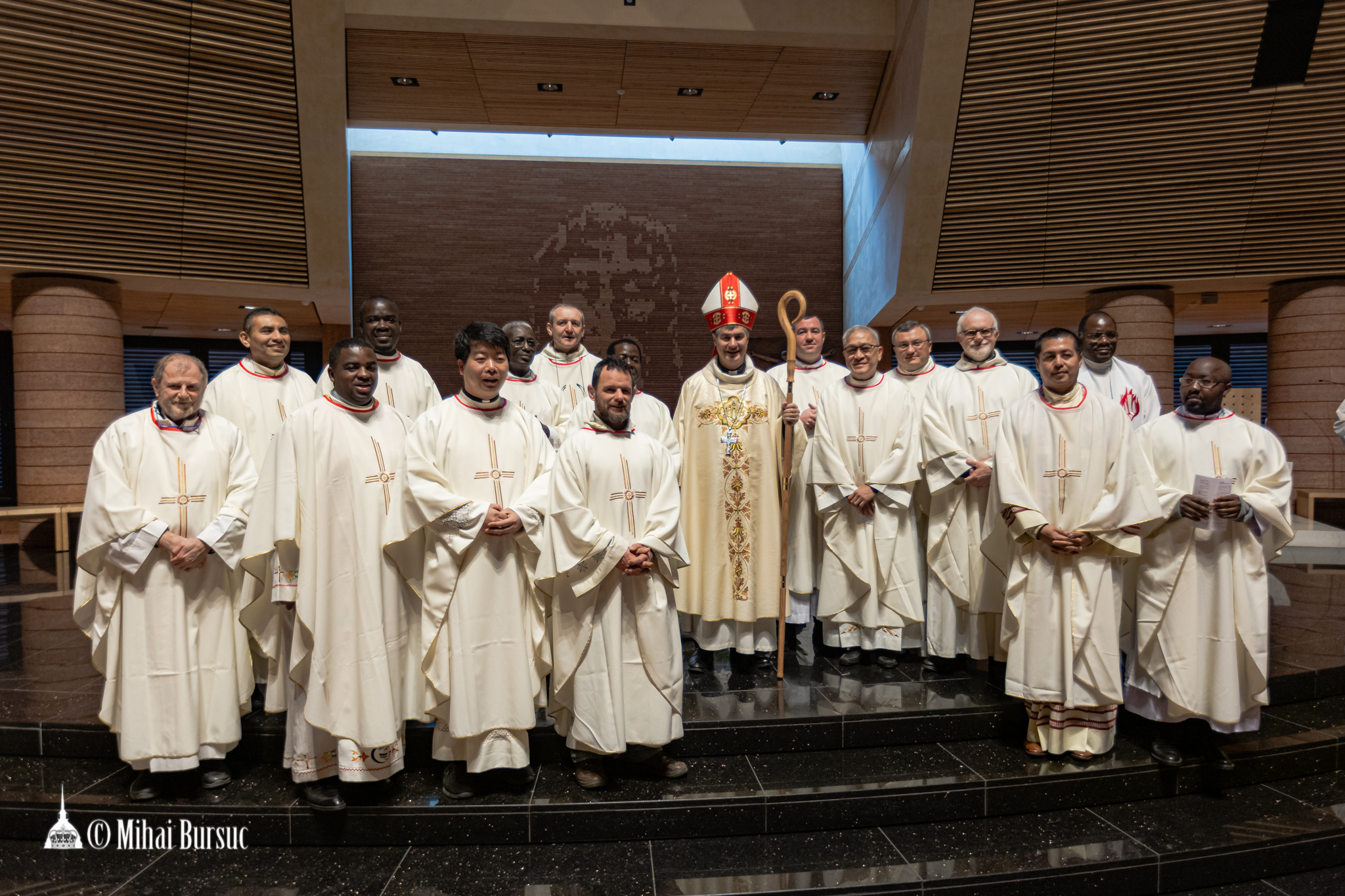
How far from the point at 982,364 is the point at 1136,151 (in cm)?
489

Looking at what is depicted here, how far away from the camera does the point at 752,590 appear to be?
4395 mm

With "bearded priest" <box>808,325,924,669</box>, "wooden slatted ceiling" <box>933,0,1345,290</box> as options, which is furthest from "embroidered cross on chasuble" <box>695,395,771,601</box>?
"wooden slatted ceiling" <box>933,0,1345,290</box>

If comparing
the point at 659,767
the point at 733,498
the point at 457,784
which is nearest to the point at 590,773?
the point at 659,767

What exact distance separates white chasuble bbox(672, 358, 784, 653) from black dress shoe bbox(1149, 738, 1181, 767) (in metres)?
1.85

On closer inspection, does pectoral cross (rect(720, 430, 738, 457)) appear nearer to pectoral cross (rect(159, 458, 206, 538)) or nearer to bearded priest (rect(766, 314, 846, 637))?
bearded priest (rect(766, 314, 846, 637))

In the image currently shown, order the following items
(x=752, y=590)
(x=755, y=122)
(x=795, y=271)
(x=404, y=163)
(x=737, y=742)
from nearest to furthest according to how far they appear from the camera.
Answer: (x=737, y=742) < (x=752, y=590) < (x=755, y=122) < (x=404, y=163) < (x=795, y=271)

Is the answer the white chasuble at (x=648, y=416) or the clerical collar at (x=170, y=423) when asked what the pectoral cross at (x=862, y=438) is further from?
the clerical collar at (x=170, y=423)

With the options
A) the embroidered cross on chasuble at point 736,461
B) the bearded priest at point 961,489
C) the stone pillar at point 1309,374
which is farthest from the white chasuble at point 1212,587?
the stone pillar at point 1309,374

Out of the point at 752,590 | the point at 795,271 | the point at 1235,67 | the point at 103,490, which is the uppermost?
the point at 1235,67

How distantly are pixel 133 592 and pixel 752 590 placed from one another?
2.86m

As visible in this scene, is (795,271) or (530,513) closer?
(530,513)

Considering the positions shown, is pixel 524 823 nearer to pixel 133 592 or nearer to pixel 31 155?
pixel 133 592

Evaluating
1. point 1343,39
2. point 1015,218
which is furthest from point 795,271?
point 1343,39

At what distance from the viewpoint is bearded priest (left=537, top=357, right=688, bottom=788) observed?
327 centimetres
